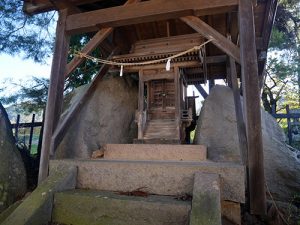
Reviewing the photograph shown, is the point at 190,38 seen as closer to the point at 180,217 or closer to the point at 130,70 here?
the point at 130,70

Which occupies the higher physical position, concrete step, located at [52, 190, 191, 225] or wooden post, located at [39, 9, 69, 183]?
wooden post, located at [39, 9, 69, 183]

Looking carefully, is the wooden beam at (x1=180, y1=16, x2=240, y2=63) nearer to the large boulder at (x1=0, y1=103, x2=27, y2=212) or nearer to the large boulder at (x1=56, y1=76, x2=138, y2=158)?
the large boulder at (x1=56, y1=76, x2=138, y2=158)

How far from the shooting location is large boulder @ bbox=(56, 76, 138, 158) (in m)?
5.21

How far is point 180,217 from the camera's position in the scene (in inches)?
89.8

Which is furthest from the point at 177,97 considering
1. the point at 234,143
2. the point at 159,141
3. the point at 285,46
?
the point at 285,46

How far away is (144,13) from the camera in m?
3.74

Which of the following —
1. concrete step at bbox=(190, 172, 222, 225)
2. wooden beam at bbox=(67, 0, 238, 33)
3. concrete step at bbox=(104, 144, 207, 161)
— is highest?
wooden beam at bbox=(67, 0, 238, 33)

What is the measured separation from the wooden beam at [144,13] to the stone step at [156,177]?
246 centimetres

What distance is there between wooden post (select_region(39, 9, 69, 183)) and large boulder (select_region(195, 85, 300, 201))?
3.21 meters

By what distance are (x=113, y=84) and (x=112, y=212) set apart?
5043 mm

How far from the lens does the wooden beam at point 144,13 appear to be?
3500 millimetres

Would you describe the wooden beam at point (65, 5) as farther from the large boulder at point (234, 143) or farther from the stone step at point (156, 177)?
the large boulder at point (234, 143)

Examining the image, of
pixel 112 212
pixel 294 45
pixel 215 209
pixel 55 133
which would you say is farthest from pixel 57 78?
pixel 294 45

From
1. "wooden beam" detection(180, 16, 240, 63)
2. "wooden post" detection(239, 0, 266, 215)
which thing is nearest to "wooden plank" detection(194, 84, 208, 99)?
"wooden beam" detection(180, 16, 240, 63)
